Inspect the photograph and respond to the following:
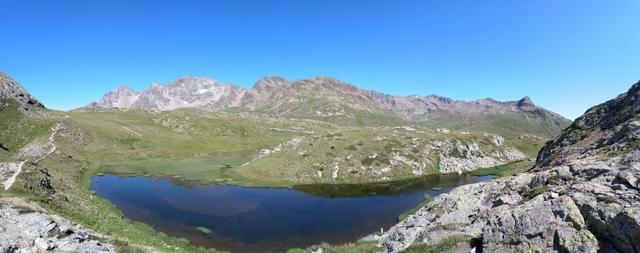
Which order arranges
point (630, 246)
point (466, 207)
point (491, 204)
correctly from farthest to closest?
point (466, 207), point (491, 204), point (630, 246)

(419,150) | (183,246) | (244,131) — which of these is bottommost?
(183,246)

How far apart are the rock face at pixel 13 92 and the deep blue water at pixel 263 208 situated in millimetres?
84446

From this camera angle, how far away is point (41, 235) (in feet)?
92.7

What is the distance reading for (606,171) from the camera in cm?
2644

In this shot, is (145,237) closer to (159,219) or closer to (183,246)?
(183,246)

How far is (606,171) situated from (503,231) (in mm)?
10885

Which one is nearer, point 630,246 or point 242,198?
point 630,246

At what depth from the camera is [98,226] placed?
40.2 meters

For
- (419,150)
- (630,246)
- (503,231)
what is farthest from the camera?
(419,150)

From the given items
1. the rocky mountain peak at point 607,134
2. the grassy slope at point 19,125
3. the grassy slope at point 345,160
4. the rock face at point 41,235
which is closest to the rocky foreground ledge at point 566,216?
the rocky mountain peak at point 607,134

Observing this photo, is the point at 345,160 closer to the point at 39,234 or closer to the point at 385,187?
the point at 385,187

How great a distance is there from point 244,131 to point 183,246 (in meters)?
148

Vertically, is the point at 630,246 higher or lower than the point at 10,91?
lower

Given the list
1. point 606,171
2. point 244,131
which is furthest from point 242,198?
point 244,131
